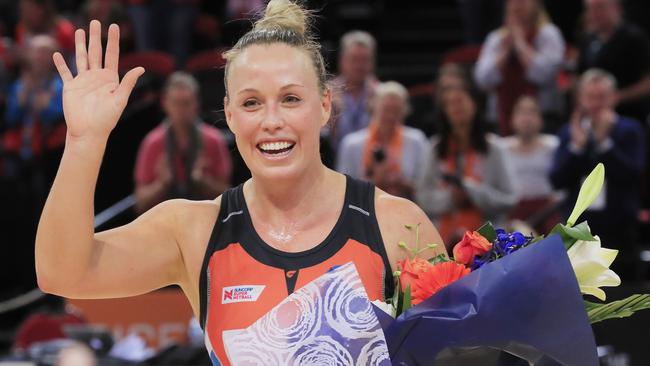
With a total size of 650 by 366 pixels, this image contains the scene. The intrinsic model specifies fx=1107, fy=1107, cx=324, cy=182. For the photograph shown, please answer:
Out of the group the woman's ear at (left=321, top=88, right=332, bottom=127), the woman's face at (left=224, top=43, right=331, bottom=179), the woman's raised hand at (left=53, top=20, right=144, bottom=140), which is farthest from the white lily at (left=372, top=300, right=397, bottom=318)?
the woman's raised hand at (left=53, top=20, right=144, bottom=140)

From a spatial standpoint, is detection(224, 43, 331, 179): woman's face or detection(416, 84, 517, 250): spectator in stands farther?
detection(416, 84, 517, 250): spectator in stands

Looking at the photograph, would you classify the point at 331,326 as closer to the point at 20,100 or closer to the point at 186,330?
the point at 186,330

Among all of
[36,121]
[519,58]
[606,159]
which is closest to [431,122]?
[519,58]

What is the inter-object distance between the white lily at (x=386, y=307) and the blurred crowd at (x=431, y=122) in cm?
293

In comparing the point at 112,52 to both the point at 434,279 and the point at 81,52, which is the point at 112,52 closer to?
the point at 81,52

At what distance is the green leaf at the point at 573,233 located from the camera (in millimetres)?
2463

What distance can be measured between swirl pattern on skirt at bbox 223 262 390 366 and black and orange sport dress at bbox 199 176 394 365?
48 mm

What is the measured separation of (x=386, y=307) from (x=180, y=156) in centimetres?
446

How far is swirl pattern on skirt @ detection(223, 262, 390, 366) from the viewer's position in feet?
8.30

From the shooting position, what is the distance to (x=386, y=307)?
2504mm

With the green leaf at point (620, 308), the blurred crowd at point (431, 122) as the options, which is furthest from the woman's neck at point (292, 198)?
the blurred crowd at point (431, 122)

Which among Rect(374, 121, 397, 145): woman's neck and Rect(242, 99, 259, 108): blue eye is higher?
Rect(242, 99, 259, 108): blue eye

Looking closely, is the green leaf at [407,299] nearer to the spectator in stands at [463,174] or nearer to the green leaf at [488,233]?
the green leaf at [488,233]

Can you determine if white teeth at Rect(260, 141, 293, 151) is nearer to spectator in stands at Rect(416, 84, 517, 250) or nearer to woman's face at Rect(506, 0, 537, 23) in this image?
spectator in stands at Rect(416, 84, 517, 250)
